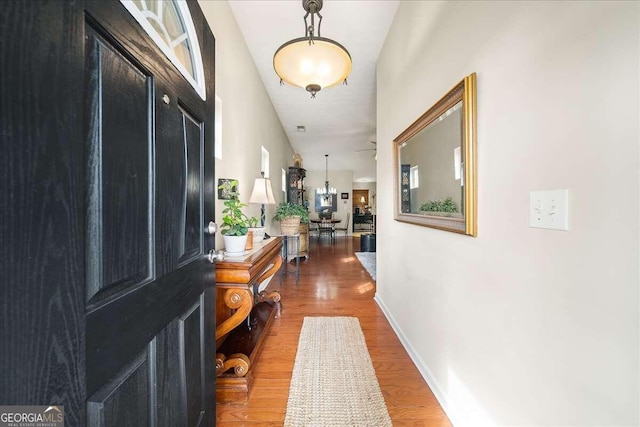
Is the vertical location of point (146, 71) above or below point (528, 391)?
above

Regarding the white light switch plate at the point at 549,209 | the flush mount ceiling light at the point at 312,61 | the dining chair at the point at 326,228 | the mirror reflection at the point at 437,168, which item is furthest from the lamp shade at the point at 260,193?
the dining chair at the point at 326,228

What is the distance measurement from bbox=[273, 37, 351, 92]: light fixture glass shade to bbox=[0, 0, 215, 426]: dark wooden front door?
89 centimetres

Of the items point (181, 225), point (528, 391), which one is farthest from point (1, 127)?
point (528, 391)

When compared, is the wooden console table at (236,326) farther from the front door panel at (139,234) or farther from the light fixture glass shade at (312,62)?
the light fixture glass shade at (312,62)

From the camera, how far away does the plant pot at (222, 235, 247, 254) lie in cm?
156

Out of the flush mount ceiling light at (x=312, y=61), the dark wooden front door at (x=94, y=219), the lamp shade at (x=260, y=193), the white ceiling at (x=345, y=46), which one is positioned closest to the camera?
the dark wooden front door at (x=94, y=219)

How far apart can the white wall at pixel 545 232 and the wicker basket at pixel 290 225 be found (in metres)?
2.80

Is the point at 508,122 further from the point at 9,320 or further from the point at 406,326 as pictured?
the point at 406,326

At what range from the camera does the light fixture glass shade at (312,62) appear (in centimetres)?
154

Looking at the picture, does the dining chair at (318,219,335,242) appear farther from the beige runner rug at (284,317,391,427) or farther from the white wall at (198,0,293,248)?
the beige runner rug at (284,317,391,427)

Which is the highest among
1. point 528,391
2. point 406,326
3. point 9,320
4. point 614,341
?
point 9,320

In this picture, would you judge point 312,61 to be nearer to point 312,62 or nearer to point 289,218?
point 312,62

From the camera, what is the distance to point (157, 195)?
2.54 feet

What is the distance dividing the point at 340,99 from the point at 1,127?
168 inches
